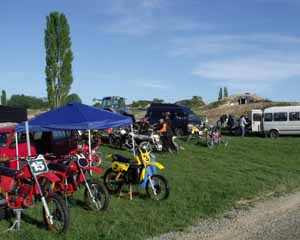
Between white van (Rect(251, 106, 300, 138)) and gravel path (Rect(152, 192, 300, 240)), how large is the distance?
59.7 ft

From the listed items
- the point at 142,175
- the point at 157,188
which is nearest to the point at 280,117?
the point at 157,188

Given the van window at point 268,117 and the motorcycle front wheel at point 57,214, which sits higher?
the van window at point 268,117

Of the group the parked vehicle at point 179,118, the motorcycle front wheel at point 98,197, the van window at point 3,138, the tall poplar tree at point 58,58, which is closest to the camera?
the motorcycle front wheel at point 98,197

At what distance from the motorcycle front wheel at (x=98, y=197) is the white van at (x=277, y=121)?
68.0 ft

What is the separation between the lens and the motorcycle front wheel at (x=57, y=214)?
6.92 meters

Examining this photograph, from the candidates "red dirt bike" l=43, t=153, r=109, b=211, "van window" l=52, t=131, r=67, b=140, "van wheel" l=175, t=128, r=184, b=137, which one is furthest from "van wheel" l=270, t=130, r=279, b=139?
"red dirt bike" l=43, t=153, r=109, b=211

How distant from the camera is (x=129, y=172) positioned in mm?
9859

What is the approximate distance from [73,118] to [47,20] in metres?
37.1

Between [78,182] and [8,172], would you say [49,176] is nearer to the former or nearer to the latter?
[8,172]

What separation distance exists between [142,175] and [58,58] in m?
35.9

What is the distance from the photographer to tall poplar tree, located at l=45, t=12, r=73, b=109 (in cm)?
4241

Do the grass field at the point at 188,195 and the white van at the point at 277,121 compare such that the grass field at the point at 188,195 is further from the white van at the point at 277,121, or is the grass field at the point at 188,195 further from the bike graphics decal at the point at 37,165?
the white van at the point at 277,121

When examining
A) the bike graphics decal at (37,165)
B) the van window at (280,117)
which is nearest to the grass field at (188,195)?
the bike graphics decal at (37,165)

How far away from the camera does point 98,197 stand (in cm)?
854
